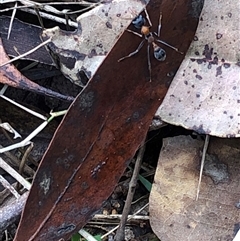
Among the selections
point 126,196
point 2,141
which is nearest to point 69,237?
point 126,196

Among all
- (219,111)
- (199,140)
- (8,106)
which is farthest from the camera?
(8,106)

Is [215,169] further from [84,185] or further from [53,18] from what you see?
[53,18]

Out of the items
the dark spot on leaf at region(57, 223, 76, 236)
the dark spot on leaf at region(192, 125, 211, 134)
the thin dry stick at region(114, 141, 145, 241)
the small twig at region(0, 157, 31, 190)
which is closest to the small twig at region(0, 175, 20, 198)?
the small twig at region(0, 157, 31, 190)

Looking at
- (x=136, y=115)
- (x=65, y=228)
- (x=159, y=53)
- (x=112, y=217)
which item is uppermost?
(x=159, y=53)

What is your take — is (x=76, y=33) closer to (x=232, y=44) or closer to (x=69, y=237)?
(x=232, y=44)

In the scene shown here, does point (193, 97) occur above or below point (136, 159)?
above

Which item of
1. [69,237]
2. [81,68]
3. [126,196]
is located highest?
[81,68]

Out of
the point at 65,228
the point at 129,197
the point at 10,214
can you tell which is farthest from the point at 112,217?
the point at 10,214
